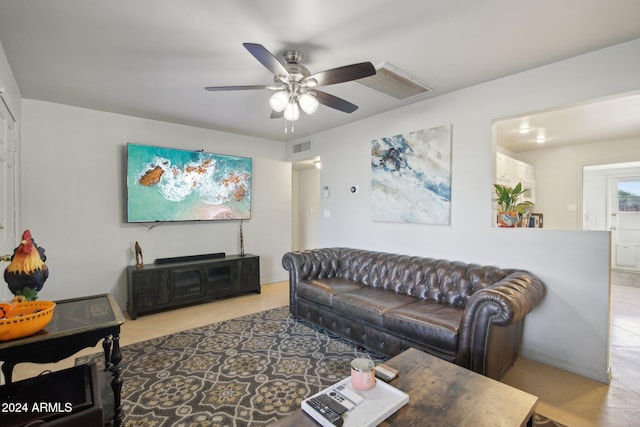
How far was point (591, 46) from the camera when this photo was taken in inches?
88.8

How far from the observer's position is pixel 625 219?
20.9 feet

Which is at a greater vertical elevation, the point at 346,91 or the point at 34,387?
the point at 346,91

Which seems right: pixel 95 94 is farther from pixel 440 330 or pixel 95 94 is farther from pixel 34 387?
pixel 440 330

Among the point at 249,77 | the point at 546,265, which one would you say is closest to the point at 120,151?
the point at 249,77

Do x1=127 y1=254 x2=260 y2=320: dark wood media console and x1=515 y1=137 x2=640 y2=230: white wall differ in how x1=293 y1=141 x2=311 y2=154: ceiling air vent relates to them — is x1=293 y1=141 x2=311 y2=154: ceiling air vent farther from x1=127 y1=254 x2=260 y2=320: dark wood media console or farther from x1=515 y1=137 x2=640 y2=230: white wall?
x1=515 y1=137 x2=640 y2=230: white wall

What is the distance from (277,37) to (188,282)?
333 cm

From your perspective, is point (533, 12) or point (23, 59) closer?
point (533, 12)

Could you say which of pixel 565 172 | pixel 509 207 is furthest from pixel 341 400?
pixel 565 172

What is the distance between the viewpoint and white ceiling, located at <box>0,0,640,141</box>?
1.82m

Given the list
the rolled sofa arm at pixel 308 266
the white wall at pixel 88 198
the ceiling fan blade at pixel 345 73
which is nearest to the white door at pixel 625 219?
the rolled sofa arm at pixel 308 266

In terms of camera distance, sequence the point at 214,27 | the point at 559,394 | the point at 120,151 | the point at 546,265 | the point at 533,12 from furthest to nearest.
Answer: the point at 120,151 < the point at 546,265 < the point at 559,394 < the point at 214,27 < the point at 533,12

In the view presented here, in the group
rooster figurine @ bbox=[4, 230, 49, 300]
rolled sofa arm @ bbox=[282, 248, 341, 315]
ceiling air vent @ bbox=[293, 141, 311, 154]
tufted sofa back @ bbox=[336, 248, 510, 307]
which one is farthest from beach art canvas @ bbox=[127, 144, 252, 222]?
rooster figurine @ bbox=[4, 230, 49, 300]

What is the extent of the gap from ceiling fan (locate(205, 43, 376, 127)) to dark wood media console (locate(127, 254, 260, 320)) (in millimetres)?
2685

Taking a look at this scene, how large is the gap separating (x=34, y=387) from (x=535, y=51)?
3.84m
